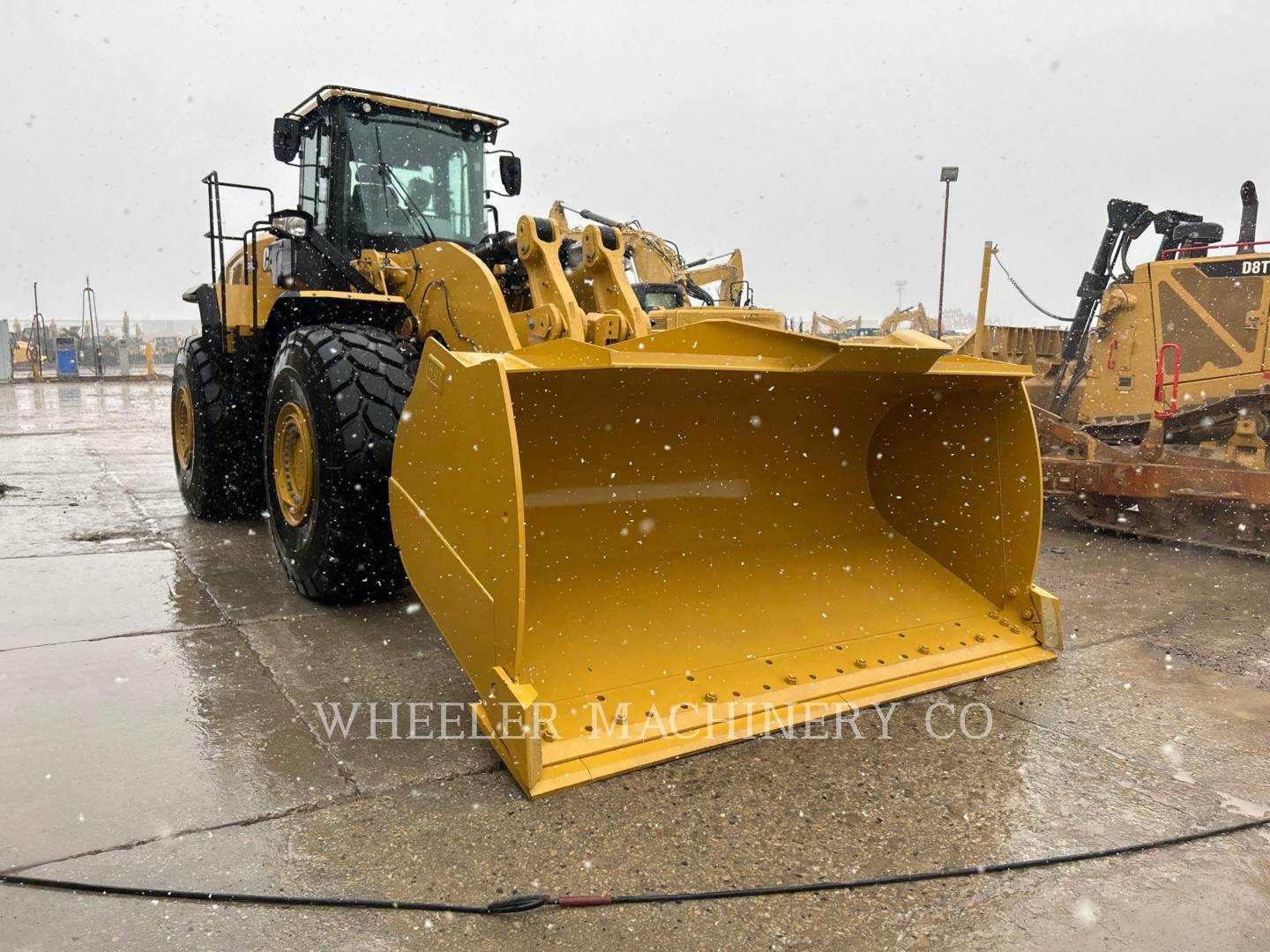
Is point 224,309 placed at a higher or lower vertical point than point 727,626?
higher

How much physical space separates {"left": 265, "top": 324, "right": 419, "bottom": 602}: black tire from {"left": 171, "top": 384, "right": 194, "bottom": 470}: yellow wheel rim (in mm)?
2801

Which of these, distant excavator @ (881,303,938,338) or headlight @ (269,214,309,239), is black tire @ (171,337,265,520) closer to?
headlight @ (269,214,309,239)

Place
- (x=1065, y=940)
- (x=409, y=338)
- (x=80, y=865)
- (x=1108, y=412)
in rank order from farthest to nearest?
1. (x=1108, y=412)
2. (x=409, y=338)
3. (x=80, y=865)
4. (x=1065, y=940)

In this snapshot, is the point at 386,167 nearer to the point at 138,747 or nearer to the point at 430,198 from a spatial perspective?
the point at 430,198

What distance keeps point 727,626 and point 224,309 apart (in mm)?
4168

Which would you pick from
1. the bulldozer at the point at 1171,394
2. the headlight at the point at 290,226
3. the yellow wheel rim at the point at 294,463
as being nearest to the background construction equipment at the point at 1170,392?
the bulldozer at the point at 1171,394

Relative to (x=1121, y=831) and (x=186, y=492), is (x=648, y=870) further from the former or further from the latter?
(x=186, y=492)

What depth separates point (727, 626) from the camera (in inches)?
126

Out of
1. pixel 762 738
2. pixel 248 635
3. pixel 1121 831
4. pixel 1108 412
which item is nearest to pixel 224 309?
pixel 248 635

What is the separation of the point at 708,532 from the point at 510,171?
297 cm

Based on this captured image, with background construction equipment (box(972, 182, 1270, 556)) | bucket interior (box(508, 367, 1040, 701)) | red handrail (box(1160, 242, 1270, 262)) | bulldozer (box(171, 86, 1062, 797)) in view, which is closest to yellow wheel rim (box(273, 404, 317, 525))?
bulldozer (box(171, 86, 1062, 797))

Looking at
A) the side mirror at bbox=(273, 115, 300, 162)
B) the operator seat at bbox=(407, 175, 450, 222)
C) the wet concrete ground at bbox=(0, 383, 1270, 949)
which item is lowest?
the wet concrete ground at bbox=(0, 383, 1270, 949)

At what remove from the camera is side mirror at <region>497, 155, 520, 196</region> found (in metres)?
5.41

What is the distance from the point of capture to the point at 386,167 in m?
5.05
